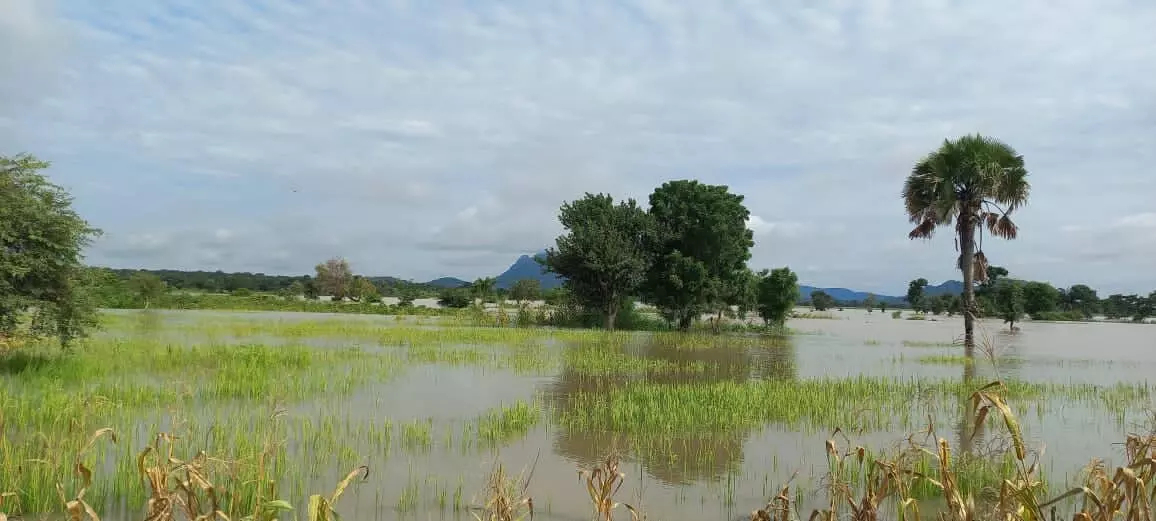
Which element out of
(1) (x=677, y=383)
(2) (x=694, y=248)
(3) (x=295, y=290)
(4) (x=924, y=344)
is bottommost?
(1) (x=677, y=383)

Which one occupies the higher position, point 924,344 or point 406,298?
point 406,298

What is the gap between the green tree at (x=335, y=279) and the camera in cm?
8112

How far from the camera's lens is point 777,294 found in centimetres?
3506

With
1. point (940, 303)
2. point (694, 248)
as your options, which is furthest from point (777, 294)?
point (940, 303)

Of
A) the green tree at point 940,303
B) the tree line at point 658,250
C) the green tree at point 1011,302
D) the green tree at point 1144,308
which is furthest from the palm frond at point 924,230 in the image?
the green tree at point 1144,308

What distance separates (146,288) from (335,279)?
32106mm

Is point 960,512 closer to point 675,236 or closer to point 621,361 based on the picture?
point 621,361

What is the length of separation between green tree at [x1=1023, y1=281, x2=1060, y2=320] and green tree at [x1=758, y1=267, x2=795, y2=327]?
3491 cm

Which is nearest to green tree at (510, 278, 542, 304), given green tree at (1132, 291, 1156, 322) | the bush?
the bush

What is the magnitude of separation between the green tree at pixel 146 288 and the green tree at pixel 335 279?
28.6 meters

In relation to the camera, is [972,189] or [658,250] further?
[658,250]

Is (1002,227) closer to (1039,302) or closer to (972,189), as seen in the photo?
(972,189)

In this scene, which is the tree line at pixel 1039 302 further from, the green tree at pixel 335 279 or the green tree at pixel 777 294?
the green tree at pixel 335 279

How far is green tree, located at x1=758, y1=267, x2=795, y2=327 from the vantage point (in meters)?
34.6
